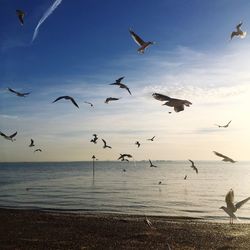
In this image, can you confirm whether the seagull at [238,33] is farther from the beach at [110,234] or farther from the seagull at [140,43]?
the beach at [110,234]

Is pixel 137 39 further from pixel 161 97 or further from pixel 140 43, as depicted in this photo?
pixel 161 97

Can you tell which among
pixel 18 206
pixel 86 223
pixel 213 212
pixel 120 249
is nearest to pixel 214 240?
pixel 120 249

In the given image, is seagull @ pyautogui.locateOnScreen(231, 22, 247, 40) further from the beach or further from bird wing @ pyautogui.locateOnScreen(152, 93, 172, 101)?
the beach

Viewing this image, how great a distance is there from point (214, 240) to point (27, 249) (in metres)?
12.6

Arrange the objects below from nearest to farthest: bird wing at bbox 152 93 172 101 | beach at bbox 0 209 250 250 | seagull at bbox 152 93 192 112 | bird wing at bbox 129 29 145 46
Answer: seagull at bbox 152 93 192 112
bird wing at bbox 152 93 172 101
bird wing at bbox 129 29 145 46
beach at bbox 0 209 250 250

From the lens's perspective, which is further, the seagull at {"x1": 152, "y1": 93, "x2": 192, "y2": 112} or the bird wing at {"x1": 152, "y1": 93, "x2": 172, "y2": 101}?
the bird wing at {"x1": 152, "y1": 93, "x2": 172, "y2": 101}

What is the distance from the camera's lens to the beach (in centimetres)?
2400

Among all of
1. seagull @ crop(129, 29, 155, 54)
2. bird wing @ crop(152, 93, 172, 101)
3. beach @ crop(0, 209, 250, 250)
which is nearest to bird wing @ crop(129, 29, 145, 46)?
seagull @ crop(129, 29, 155, 54)

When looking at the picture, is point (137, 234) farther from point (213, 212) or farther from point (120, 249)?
point (213, 212)

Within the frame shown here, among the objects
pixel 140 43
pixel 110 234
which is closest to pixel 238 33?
pixel 140 43

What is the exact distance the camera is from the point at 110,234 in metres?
27.7

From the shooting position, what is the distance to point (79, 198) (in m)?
58.8

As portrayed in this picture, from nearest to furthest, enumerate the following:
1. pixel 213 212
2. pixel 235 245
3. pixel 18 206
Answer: pixel 235 245, pixel 213 212, pixel 18 206

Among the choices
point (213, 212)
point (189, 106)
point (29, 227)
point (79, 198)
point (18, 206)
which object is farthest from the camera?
point (79, 198)
